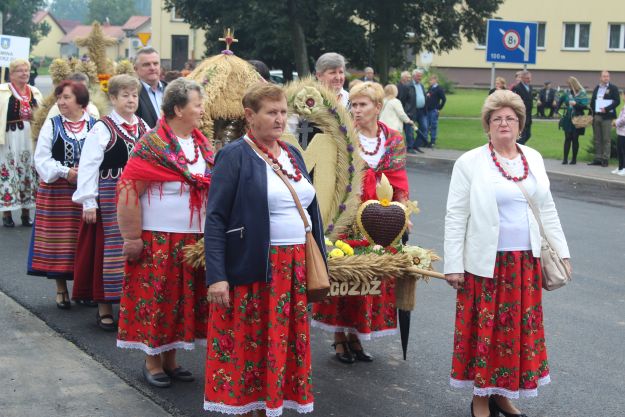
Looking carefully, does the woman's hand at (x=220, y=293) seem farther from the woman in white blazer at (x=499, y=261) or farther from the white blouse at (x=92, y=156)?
the white blouse at (x=92, y=156)

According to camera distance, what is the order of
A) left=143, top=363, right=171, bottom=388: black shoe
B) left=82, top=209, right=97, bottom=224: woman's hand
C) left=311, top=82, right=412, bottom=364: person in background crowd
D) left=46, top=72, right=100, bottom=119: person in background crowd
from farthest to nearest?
1. left=46, top=72, right=100, bottom=119: person in background crowd
2. left=82, top=209, right=97, bottom=224: woman's hand
3. left=311, top=82, right=412, bottom=364: person in background crowd
4. left=143, top=363, right=171, bottom=388: black shoe

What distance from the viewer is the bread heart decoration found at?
19.3 feet

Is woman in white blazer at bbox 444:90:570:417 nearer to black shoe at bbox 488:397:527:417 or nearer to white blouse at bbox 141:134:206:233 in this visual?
black shoe at bbox 488:397:527:417

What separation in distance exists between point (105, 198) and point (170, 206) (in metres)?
1.48

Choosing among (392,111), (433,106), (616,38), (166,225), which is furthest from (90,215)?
(616,38)

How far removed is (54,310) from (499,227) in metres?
4.19

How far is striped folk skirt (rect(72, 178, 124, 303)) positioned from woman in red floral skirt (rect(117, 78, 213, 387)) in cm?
120

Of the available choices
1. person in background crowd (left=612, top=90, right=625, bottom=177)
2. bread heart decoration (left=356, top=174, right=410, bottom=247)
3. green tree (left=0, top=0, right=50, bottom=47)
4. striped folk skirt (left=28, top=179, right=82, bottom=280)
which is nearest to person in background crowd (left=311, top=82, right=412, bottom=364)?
bread heart decoration (left=356, top=174, right=410, bottom=247)

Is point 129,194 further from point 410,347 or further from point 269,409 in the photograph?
point 410,347

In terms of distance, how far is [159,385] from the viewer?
5898mm

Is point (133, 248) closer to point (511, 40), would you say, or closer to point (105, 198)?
point (105, 198)

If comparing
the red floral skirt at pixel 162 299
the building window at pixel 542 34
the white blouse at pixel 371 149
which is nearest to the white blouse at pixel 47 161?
the red floral skirt at pixel 162 299

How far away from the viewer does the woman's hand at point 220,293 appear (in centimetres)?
465

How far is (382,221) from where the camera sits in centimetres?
588
